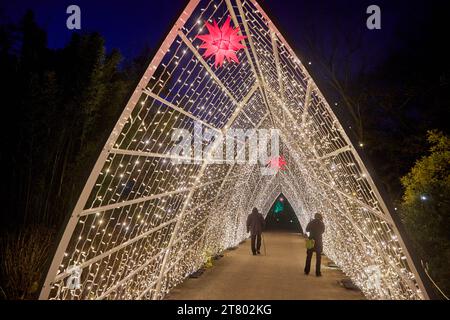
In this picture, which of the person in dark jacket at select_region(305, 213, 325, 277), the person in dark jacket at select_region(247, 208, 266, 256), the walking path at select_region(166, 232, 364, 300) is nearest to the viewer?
the walking path at select_region(166, 232, 364, 300)

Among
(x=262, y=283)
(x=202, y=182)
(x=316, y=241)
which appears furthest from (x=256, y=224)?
(x=202, y=182)

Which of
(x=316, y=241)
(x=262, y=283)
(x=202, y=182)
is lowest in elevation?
(x=262, y=283)

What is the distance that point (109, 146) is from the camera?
2994 millimetres

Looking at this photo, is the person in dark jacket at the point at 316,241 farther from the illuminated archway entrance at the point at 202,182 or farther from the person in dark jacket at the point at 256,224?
the person in dark jacket at the point at 256,224

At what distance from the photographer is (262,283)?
6.24 meters

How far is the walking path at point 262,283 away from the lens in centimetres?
545

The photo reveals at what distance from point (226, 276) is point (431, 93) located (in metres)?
11.8

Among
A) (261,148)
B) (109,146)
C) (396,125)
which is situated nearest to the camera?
(109,146)

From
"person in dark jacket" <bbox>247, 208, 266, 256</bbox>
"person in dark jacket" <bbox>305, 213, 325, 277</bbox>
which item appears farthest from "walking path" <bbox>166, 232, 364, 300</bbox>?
"person in dark jacket" <bbox>247, 208, 266, 256</bbox>

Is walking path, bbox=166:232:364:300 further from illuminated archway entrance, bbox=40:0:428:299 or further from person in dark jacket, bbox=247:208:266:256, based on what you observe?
person in dark jacket, bbox=247:208:266:256

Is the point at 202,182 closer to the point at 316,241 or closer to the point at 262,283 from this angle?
the point at 262,283

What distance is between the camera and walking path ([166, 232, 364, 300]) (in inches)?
214
